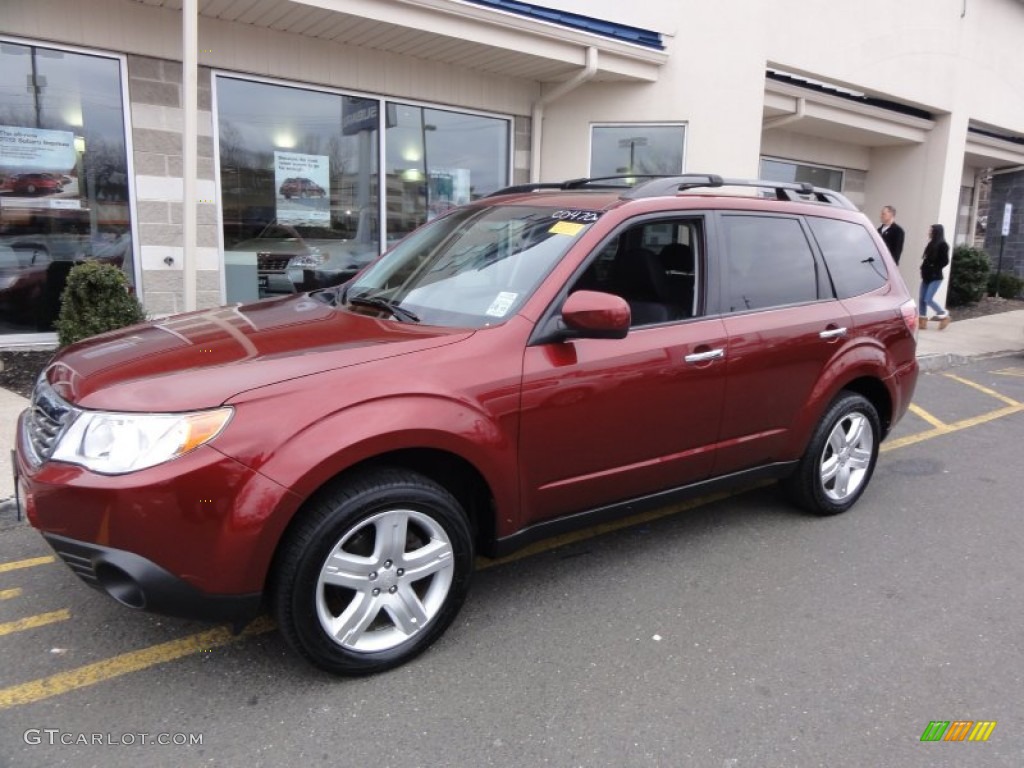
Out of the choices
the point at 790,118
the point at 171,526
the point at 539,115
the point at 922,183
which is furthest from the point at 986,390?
the point at 171,526

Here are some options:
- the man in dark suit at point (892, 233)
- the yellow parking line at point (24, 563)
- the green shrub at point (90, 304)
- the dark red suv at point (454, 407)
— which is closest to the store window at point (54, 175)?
the green shrub at point (90, 304)

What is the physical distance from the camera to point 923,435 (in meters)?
6.35

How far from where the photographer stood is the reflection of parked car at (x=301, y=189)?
27.2ft

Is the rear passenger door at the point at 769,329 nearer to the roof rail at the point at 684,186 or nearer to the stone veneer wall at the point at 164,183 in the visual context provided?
the roof rail at the point at 684,186

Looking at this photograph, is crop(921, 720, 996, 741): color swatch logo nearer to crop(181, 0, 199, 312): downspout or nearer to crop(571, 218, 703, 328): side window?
crop(571, 218, 703, 328): side window

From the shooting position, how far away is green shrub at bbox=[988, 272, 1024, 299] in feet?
59.7

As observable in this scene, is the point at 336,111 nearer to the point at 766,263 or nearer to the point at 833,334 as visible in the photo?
the point at 766,263

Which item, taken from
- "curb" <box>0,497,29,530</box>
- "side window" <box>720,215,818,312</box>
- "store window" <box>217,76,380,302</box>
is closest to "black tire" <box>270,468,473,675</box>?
"side window" <box>720,215,818,312</box>

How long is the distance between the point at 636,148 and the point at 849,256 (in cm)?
604

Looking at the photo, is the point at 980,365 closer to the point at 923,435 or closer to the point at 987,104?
the point at 923,435

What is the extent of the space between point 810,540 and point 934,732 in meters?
1.59

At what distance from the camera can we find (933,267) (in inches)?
483

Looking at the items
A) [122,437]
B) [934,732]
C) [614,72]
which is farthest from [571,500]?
[614,72]

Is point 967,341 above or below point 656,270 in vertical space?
below
